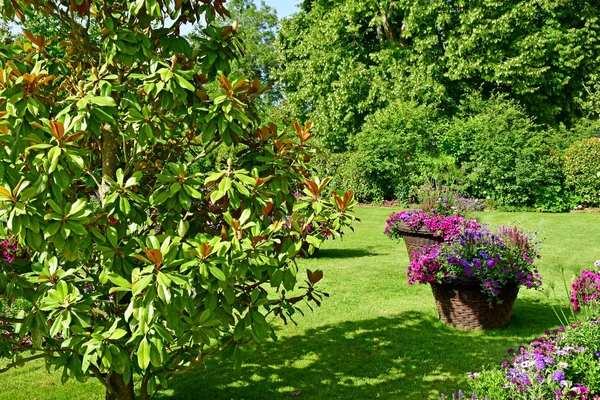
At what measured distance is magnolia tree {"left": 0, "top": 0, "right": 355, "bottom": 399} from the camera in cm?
254

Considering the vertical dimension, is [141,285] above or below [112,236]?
below

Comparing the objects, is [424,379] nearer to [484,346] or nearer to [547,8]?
[484,346]

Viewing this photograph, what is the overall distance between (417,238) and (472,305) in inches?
112

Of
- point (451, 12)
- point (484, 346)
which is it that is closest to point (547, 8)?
point (451, 12)

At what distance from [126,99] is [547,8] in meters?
20.8

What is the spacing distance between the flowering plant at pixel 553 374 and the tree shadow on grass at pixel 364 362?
1.16m

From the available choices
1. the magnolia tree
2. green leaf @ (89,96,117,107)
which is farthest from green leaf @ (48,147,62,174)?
green leaf @ (89,96,117,107)

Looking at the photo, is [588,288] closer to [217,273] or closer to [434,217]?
[434,217]

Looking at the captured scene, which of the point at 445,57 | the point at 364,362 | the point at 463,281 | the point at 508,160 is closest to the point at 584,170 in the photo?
the point at 508,160

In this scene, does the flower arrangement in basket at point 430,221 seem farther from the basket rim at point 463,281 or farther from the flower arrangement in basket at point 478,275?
the basket rim at point 463,281

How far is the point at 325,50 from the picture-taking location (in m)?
23.8

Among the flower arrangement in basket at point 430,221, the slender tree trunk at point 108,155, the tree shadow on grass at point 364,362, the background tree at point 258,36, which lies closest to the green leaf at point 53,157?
the slender tree trunk at point 108,155

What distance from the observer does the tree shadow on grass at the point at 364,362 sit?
461 centimetres

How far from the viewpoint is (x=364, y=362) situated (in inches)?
205
